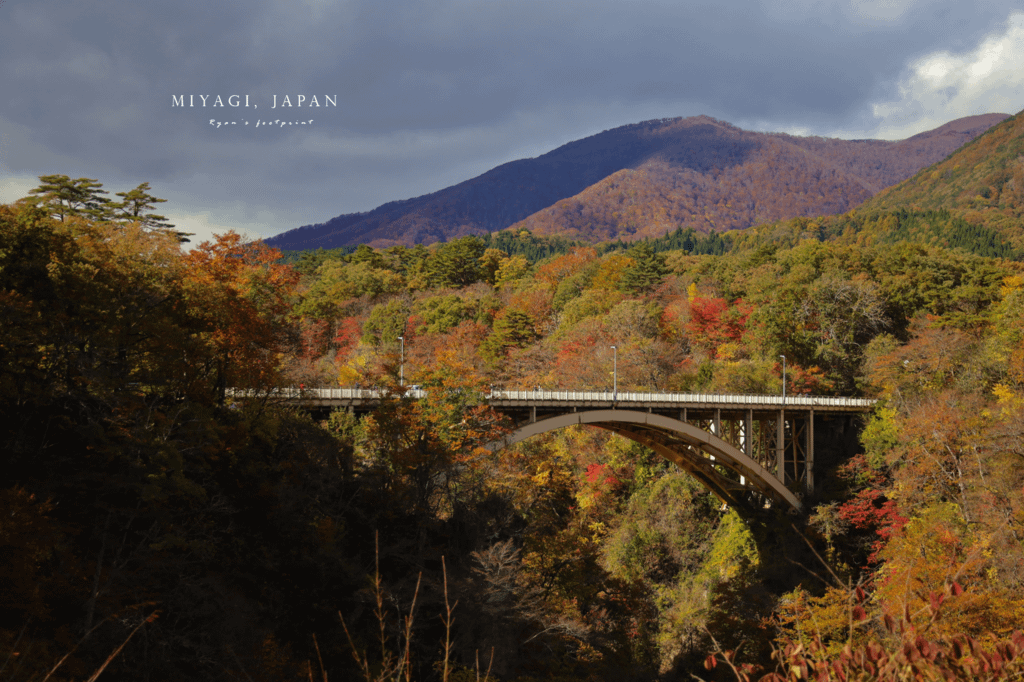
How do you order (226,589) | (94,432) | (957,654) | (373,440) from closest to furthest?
(957,654) → (94,432) → (226,589) → (373,440)

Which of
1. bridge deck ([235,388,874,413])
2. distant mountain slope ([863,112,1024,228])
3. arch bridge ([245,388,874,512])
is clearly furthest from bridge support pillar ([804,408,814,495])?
distant mountain slope ([863,112,1024,228])

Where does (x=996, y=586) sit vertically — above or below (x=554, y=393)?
below

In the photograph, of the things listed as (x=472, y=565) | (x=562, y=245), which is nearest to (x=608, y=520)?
(x=472, y=565)

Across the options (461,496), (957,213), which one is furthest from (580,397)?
(957,213)

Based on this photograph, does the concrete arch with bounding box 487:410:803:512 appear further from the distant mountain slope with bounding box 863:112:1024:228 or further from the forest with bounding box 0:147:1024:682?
the distant mountain slope with bounding box 863:112:1024:228

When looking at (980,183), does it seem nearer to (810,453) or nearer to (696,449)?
(810,453)

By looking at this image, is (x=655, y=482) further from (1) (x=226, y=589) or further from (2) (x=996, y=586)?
(1) (x=226, y=589)
